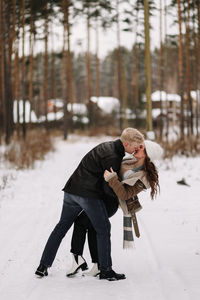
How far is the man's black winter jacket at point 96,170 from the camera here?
3.86 m

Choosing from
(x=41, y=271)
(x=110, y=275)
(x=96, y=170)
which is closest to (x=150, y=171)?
(x=96, y=170)

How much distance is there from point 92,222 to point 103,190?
34 cm

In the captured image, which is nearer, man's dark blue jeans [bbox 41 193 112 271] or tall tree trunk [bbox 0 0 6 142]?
man's dark blue jeans [bbox 41 193 112 271]

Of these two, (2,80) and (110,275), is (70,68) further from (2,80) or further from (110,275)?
(110,275)

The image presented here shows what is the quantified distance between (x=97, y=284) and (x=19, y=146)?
12098mm

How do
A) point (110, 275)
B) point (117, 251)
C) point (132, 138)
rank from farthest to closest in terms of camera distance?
point (117, 251) → point (110, 275) → point (132, 138)

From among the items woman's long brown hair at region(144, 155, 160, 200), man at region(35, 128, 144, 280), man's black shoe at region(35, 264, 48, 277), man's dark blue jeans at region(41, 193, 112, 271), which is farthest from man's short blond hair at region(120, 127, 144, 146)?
man's black shoe at region(35, 264, 48, 277)

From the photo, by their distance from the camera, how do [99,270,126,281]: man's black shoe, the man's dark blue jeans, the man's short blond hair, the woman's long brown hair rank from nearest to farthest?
the man's short blond hair
the woman's long brown hair
the man's dark blue jeans
[99,270,126,281]: man's black shoe

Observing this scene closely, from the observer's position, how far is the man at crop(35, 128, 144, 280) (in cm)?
385

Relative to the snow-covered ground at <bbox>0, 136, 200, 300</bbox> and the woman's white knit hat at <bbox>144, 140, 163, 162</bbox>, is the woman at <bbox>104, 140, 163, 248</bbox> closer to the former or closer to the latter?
the woman's white knit hat at <bbox>144, 140, 163, 162</bbox>

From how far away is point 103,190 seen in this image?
4117 mm

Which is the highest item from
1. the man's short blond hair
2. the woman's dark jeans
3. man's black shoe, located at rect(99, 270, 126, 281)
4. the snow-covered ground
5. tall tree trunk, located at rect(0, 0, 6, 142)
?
tall tree trunk, located at rect(0, 0, 6, 142)

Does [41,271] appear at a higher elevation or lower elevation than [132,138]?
lower

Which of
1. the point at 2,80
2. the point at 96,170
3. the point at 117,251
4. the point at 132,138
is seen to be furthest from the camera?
the point at 2,80
